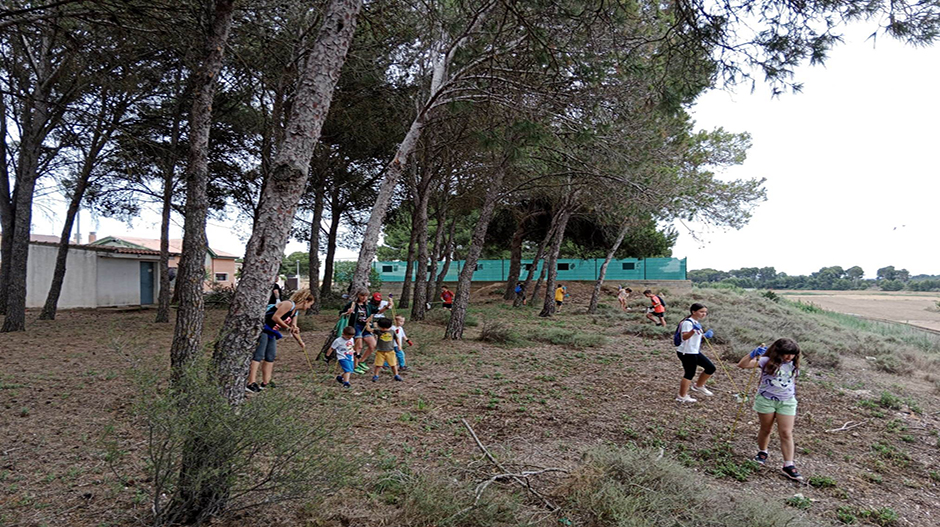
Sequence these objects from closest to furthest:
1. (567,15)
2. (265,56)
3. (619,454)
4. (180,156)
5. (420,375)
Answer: (619,454), (567,15), (420,375), (265,56), (180,156)

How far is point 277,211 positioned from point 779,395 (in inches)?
180

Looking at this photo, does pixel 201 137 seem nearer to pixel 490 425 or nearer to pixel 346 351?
pixel 346 351

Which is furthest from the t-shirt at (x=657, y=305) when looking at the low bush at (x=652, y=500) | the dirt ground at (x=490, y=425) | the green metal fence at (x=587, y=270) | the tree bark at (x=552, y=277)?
the green metal fence at (x=587, y=270)

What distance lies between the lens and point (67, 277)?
747 inches

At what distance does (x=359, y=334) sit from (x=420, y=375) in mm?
1174

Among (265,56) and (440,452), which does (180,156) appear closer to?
(265,56)

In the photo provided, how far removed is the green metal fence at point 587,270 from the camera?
26.5 meters

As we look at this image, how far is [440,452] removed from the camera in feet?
13.5

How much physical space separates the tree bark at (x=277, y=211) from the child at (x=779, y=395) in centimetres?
439

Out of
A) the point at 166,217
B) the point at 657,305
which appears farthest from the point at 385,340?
the point at 166,217

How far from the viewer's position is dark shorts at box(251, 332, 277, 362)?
18.6 ft

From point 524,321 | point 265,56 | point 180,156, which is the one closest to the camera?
point 265,56

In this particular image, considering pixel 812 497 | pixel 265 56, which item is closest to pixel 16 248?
pixel 265 56

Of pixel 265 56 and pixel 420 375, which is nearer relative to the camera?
pixel 420 375
